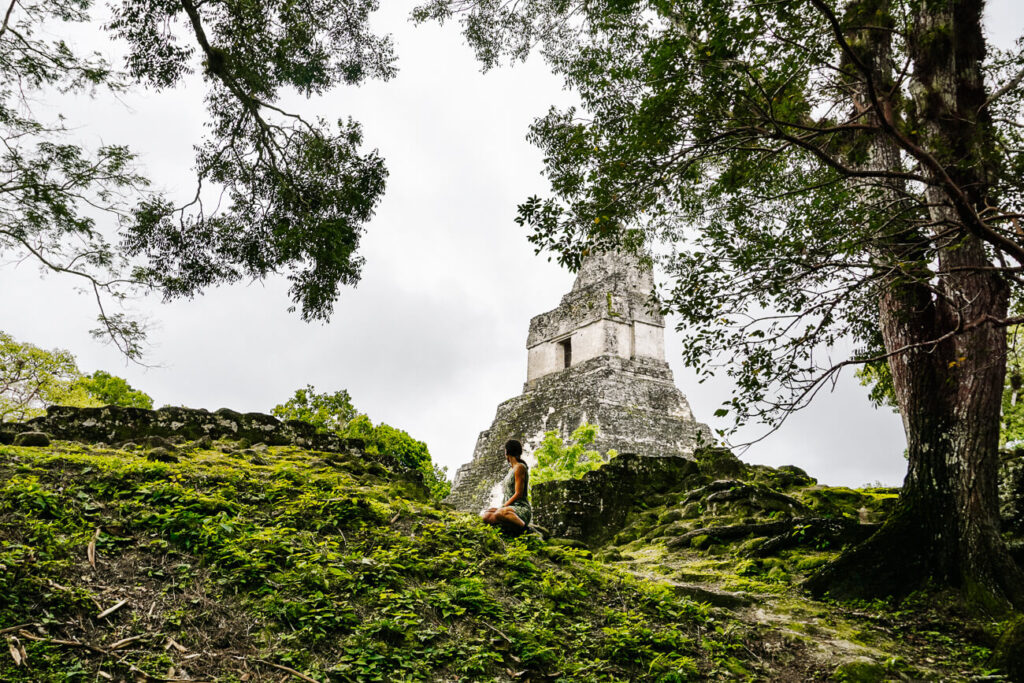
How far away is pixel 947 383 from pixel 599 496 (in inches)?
184

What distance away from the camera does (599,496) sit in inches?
361

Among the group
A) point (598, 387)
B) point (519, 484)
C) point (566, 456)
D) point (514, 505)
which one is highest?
point (598, 387)

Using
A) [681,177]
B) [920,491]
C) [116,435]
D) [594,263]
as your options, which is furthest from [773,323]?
[594,263]

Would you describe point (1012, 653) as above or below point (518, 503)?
below

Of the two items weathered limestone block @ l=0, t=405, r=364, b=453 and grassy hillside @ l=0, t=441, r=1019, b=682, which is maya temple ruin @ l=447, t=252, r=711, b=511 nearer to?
weathered limestone block @ l=0, t=405, r=364, b=453

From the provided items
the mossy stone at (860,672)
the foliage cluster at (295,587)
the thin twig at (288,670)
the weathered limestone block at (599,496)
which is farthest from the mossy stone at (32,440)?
the mossy stone at (860,672)

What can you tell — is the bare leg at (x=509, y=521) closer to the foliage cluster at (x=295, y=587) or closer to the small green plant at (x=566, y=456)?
the foliage cluster at (x=295, y=587)

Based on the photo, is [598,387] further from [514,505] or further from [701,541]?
[514,505]

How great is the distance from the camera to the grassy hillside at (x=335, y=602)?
3.14 meters

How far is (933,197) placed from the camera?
5.44 m

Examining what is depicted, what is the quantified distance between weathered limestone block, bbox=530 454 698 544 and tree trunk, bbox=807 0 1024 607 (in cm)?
347

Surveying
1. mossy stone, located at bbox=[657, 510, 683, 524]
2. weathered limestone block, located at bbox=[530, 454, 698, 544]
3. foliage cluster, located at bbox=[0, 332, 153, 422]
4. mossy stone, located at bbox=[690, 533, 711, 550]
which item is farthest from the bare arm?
foliage cluster, located at bbox=[0, 332, 153, 422]

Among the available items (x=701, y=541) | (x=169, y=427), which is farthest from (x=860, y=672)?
(x=169, y=427)

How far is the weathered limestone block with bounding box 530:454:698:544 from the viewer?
8836 mm
